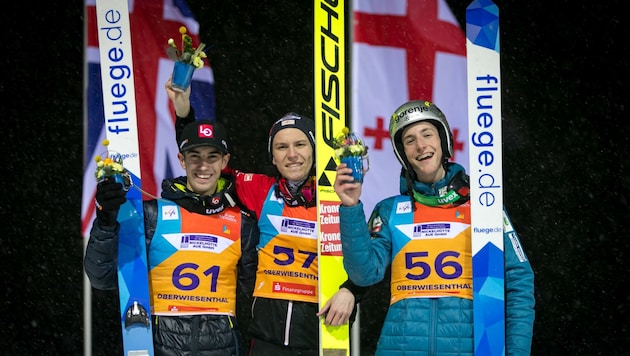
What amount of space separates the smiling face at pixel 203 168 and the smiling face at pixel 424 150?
98 centimetres

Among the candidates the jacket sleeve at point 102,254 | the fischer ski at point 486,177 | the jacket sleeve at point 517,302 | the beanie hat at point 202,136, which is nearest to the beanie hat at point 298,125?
the beanie hat at point 202,136

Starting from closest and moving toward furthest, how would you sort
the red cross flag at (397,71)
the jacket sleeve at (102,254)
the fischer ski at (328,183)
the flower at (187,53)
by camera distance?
the jacket sleeve at (102,254) → the fischer ski at (328,183) → the flower at (187,53) → the red cross flag at (397,71)

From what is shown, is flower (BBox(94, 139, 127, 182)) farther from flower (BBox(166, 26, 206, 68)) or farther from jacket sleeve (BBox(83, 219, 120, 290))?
flower (BBox(166, 26, 206, 68))

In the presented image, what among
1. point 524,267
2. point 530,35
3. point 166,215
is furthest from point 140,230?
point 530,35

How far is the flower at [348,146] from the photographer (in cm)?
480

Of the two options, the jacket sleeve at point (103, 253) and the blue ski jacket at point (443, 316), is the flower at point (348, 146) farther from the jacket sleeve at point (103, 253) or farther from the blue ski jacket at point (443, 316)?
the jacket sleeve at point (103, 253)

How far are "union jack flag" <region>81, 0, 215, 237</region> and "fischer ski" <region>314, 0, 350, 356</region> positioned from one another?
1.49 m

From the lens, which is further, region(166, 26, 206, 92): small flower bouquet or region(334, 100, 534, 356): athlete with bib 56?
region(166, 26, 206, 92): small flower bouquet

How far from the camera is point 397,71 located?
644 cm

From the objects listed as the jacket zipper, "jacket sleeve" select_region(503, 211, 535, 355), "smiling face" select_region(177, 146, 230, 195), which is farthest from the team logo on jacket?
"jacket sleeve" select_region(503, 211, 535, 355)

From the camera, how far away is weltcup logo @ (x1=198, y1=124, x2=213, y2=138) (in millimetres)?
5527

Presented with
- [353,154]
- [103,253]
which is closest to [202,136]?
[103,253]

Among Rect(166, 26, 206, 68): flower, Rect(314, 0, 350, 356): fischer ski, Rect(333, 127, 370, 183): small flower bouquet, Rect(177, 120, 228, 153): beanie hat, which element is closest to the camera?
Rect(333, 127, 370, 183): small flower bouquet
